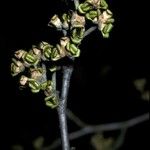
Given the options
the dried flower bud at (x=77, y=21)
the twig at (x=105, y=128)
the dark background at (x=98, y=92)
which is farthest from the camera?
the dark background at (x=98, y=92)

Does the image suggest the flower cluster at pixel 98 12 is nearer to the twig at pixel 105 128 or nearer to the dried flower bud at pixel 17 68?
the dried flower bud at pixel 17 68

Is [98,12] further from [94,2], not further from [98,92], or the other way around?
[98,92]

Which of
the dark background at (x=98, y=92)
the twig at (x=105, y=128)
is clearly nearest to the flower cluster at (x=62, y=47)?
the twig at (x=105, y=128)

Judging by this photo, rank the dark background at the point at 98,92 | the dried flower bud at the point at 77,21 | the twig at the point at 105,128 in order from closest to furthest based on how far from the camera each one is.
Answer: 1. the dried flower bud at the point at 77,21
2. the twig at the point at 105,128
3. the dark background at the point at 98,92

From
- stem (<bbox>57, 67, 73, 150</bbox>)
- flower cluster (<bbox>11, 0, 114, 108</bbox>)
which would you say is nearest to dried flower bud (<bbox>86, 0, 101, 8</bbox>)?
flower cluster (<bbox>11, 0, 114, 108</bbox>)

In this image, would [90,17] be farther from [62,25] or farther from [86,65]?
[86,65]

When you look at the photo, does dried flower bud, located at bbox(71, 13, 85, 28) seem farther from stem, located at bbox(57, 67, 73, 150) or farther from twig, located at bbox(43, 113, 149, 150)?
twig, located at bbox(43, 113, 149, 150)

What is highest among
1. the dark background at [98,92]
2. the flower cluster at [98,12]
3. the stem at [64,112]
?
the flower cluster at [98,12]

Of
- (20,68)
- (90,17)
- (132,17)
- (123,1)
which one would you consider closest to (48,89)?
(20,68)
